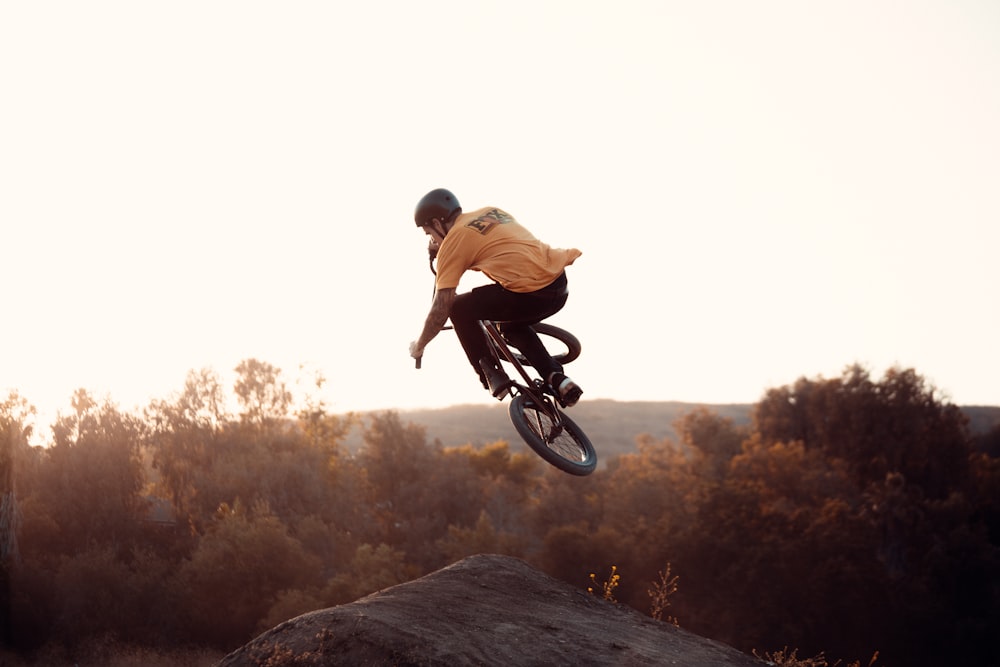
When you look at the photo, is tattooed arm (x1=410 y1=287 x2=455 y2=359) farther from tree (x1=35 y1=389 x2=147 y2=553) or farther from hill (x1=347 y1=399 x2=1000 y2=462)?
hill (x1=347 y1=399 x2=1000 y2=462)

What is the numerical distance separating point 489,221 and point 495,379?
168 centimetres

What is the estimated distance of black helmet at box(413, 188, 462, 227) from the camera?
8.13 metres

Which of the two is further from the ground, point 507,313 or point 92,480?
point 507,313

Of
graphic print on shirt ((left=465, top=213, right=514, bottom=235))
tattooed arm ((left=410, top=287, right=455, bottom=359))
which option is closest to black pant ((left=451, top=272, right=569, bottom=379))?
tattooed arm ((left=410, top=287, right=455, bottom=359))

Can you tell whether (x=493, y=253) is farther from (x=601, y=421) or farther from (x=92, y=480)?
(x=601, y=421)

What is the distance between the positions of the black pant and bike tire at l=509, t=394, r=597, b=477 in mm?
436

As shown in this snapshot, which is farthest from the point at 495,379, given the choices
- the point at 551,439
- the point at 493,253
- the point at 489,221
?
the point at 489,221

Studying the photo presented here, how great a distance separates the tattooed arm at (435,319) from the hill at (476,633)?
3.35 m

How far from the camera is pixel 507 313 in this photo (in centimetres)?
837

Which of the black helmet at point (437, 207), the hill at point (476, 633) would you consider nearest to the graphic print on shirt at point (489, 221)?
the black helmet at point (437, 207)

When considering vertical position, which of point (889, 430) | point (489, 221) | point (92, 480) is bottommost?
point (92, 480)

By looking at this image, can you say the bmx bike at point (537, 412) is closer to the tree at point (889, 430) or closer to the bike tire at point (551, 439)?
the bike tire at point (551, 439)

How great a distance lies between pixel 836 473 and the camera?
5262 centimetres

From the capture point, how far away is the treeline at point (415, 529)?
34031 mm
